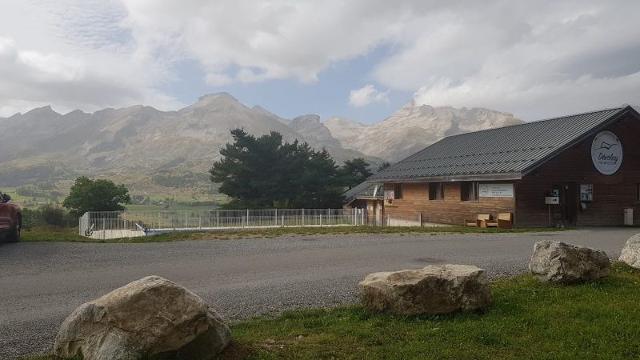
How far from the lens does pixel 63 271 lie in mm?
12281

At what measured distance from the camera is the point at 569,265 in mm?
8828

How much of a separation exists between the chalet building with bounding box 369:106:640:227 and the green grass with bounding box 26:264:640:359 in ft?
59.4

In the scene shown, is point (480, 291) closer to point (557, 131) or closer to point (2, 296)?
point (2, 296)

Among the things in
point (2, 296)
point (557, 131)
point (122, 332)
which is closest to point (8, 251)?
point (2, 296)

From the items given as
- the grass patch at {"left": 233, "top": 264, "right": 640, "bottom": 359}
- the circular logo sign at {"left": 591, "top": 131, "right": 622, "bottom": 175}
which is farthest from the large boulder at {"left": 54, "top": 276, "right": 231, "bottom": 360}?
the circular logo sign at {"left": 591, "top": 131, "right": 622, "bottom": 175}

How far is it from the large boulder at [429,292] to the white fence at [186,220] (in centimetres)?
2353

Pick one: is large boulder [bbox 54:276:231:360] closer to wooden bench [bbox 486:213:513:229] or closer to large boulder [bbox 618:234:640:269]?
large boulder [bbox 618:234:640:269]

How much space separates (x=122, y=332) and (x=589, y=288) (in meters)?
7.70

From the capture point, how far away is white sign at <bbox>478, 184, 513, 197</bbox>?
84.9 ft

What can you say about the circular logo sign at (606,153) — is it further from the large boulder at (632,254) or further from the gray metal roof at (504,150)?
the large boulder at (632,254)

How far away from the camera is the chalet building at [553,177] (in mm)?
25781

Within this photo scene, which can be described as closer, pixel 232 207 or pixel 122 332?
pixel 122 332

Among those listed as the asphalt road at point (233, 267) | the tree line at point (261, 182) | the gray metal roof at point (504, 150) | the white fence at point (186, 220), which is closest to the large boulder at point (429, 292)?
the asphalt road at point (233, 267)

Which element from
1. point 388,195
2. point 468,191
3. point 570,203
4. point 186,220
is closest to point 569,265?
point 570,203
